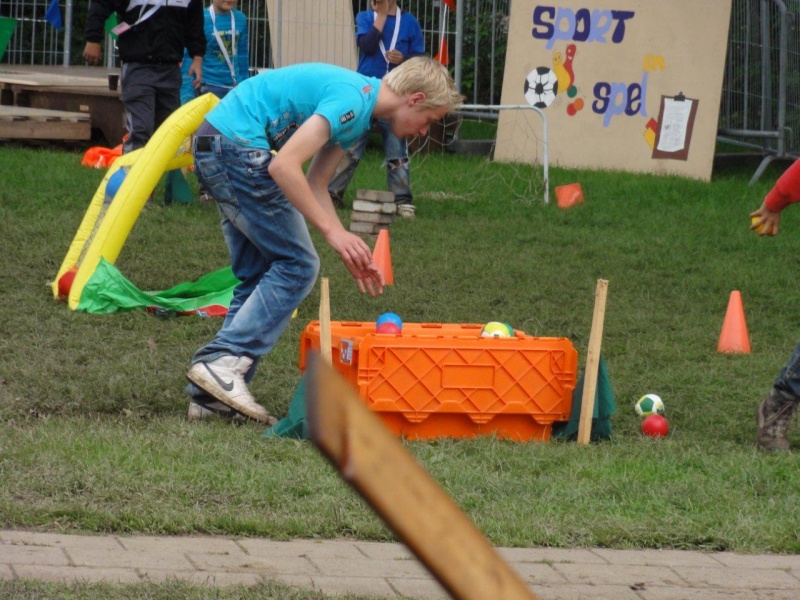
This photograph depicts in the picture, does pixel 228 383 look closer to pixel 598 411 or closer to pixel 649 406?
pixel 598 411

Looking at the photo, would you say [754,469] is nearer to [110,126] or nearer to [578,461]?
[578,461]

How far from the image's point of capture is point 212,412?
539cm

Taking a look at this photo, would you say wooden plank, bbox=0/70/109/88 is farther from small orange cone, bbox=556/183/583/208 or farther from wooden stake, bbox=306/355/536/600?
wooden stake, bbox=306/355/536/600

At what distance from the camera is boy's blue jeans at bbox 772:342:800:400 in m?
5.34

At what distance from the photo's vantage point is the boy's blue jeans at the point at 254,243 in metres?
5.02

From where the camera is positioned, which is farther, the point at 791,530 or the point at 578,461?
the point at 578,461

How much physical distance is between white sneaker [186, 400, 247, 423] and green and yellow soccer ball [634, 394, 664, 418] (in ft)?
6.22

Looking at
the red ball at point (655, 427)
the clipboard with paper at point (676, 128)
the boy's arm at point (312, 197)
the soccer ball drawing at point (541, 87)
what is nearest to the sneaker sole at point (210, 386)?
the boy's arm at point (312, 197)

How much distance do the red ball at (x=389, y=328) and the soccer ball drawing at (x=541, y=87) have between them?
9098 millimetres

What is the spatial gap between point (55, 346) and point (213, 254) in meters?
2.58

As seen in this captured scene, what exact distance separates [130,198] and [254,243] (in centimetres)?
263

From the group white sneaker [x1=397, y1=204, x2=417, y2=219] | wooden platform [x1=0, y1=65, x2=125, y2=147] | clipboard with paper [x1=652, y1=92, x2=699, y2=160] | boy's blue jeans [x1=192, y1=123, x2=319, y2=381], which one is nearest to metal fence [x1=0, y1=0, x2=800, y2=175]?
clipboard with paper [x1=652, y1=92, x2=699, y2=160]

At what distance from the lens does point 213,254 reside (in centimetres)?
905

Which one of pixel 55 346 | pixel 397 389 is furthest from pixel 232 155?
pixel 55 346
